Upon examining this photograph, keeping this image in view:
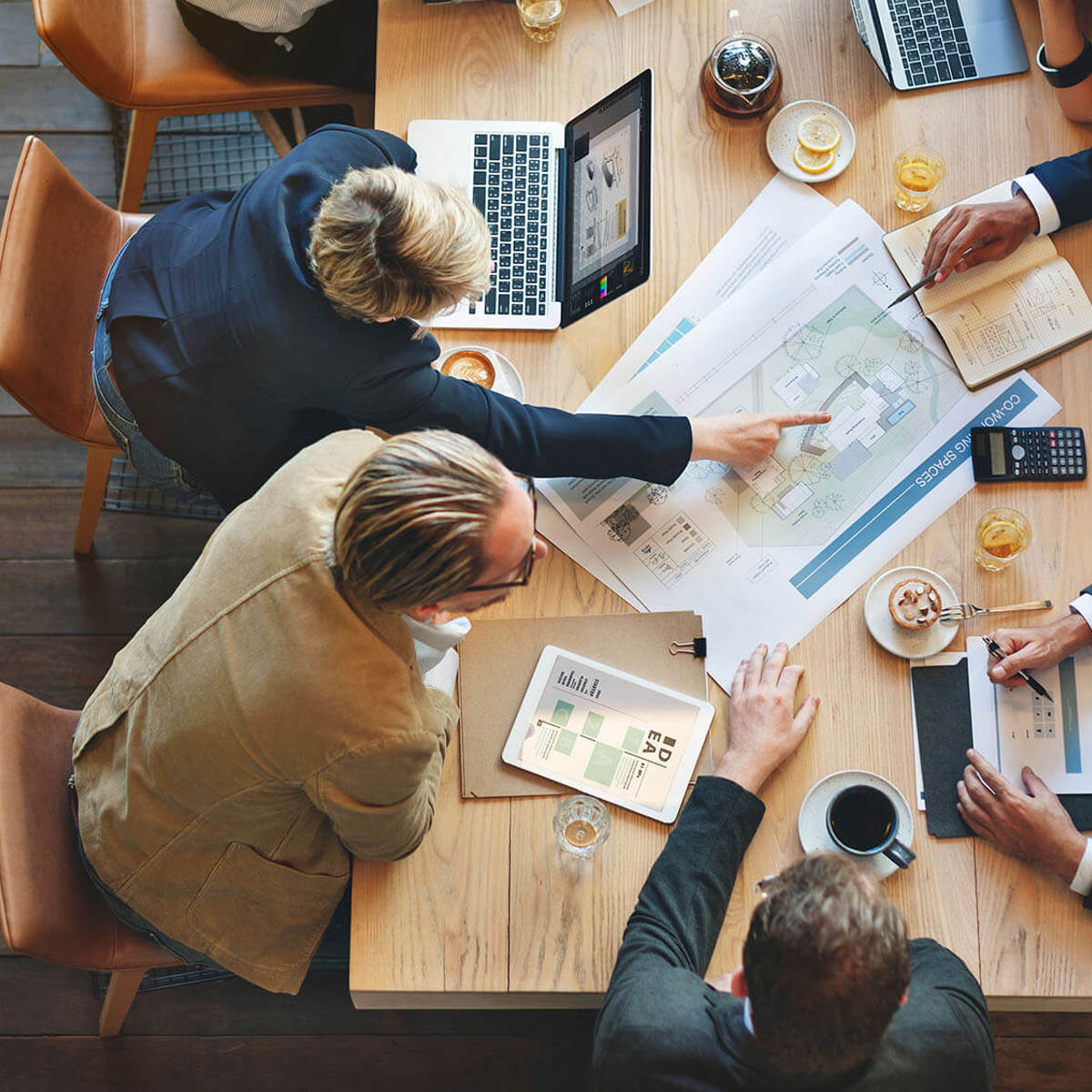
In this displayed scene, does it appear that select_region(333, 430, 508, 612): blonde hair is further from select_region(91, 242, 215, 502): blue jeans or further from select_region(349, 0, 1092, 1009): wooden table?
select_region(91, 242, 215, 502): blue jeans

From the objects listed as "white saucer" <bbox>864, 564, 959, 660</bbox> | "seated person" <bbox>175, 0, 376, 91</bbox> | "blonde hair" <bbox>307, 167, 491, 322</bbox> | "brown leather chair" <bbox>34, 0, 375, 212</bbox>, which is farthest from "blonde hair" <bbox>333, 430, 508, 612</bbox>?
"brown leather chair" <bbox>34, 0, 375, 212</bbox>

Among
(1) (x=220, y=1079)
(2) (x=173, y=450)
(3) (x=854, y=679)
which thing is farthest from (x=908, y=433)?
(1) (x=220, y=1079)

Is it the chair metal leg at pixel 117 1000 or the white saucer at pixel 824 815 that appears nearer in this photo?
the white saucer at pixel 824 815

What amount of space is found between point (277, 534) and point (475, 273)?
419mm

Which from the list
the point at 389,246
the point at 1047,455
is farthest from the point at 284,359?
the point at 1047,455

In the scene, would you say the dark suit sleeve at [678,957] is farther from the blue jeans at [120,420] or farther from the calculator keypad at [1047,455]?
the blue jeans at [120,420]

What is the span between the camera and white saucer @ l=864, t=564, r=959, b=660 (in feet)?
4.88

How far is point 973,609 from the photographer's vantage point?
1505 mm

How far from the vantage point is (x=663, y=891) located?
53.4 inches

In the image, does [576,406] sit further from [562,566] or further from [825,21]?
[825,21]

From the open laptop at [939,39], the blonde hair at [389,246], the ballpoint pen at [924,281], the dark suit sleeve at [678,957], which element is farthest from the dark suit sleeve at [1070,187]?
the dark suit sleeve at [678,957]

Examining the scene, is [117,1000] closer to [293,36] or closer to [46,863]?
[46,863]

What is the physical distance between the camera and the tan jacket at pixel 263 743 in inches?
47.6

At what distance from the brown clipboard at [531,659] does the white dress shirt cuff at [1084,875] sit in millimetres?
463
